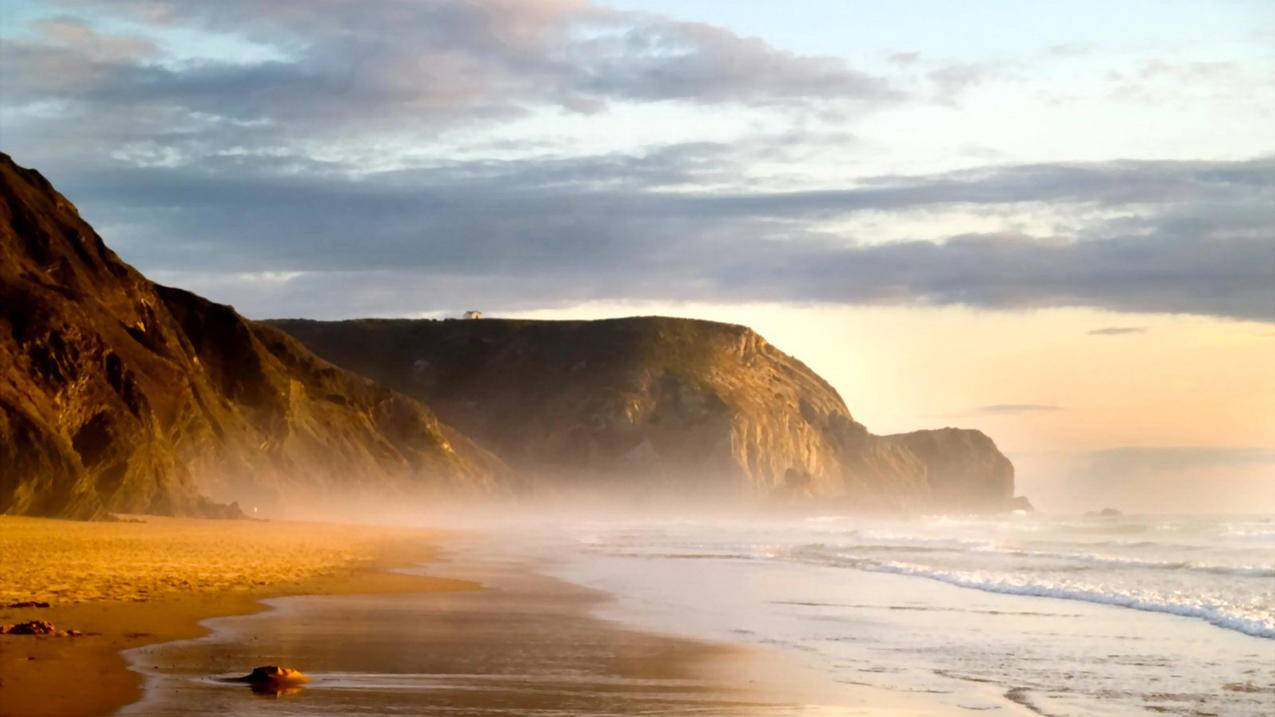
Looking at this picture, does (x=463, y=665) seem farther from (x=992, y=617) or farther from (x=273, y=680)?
(x=992, y=617)

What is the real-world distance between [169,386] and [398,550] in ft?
49.5

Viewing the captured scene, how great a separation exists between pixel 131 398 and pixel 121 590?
2530 centimetres

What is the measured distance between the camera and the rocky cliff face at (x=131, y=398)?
35125 millimetres

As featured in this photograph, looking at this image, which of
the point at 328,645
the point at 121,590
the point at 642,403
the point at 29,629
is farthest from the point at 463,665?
the point at 642,403

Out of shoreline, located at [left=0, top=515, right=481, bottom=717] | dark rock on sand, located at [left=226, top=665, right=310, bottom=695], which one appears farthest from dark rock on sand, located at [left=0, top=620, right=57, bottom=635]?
dark rock on sand, located at [left=226, top=665, right=310, bottom=695]

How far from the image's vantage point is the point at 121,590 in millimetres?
17703

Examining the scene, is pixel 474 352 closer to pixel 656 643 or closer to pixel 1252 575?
pixel 1252 575

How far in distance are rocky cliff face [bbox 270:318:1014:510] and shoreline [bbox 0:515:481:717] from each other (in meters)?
90.7

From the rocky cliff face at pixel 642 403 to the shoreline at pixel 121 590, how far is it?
90.7m

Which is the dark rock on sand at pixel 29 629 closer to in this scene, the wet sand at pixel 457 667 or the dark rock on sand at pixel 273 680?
the wet sand at pixel 457 667

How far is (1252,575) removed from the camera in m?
31.8

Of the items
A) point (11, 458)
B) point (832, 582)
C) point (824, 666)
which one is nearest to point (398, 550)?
point (11, 458)

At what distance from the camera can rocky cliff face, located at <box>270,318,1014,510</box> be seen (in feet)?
420

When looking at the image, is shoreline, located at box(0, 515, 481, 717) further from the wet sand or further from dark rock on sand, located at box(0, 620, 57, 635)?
the wet sand
